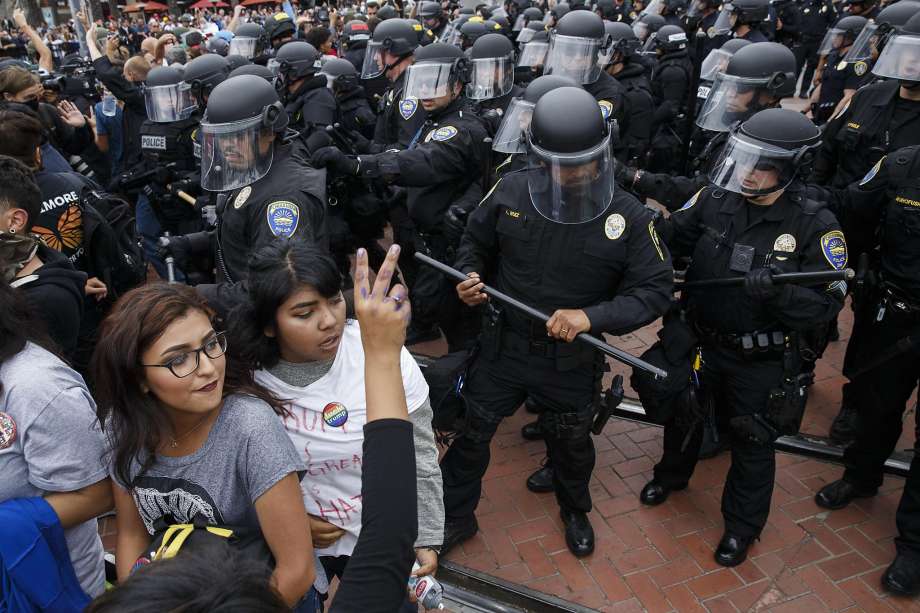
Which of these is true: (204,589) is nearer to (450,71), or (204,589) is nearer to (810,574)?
(810,574)

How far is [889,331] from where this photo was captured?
3383 millimetres

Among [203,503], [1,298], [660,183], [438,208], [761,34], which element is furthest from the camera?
[761,34]

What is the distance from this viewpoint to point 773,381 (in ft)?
10.6

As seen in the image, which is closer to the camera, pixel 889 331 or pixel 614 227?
pixel 614 227

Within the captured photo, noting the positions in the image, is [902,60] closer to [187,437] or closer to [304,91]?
[187,437]

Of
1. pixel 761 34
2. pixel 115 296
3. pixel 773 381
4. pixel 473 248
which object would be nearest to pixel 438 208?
pixel 473 248

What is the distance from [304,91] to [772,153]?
4.33 metres

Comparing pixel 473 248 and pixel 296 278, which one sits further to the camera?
pixel 473 248

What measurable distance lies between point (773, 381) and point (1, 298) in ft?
10.4

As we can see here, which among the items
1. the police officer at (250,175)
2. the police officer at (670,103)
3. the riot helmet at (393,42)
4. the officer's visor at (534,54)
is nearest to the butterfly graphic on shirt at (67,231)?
the police officer at (250,175)

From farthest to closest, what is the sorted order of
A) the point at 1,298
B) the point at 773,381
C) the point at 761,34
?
the point at 761,34
the point at 773,381
the point at 1,298

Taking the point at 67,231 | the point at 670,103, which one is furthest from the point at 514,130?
the point at 670,103

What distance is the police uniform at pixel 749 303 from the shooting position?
304 centimetres

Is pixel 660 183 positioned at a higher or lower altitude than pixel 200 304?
lower
